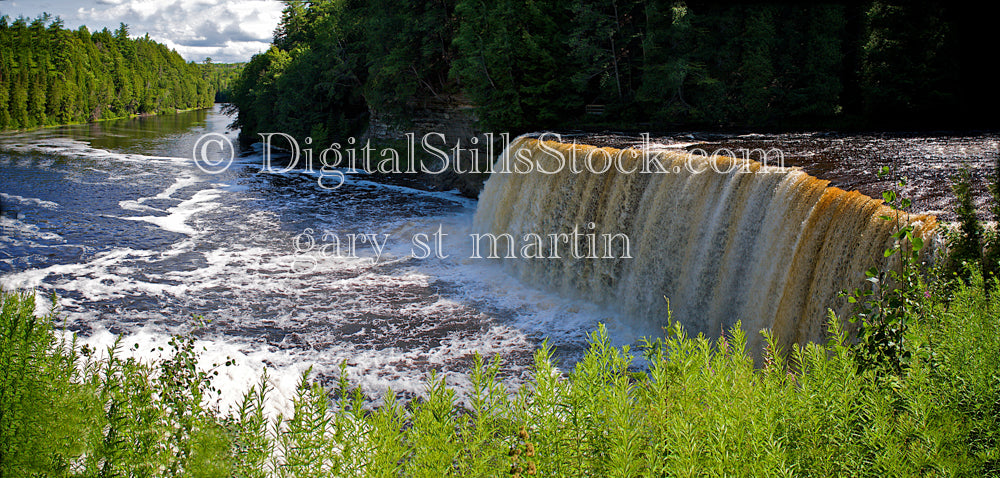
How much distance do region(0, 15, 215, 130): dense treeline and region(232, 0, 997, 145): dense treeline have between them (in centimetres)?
3894

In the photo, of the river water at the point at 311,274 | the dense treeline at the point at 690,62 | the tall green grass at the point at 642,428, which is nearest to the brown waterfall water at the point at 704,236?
the river water at the point at 311,274

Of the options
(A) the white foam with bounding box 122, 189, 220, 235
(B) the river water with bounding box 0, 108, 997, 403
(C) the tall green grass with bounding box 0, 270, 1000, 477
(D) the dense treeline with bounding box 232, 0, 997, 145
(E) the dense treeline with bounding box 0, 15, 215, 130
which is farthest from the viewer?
(E) the dense treeline with bounding box 0, 15, 215, 130

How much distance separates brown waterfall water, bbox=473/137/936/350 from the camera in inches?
278

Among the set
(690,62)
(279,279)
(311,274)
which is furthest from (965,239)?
(690,62)

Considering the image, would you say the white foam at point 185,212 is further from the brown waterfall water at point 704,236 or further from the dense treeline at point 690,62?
the brown waterfall water at point 704,236

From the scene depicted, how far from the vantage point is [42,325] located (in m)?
4.18

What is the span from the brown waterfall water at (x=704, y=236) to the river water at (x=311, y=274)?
2.37ft

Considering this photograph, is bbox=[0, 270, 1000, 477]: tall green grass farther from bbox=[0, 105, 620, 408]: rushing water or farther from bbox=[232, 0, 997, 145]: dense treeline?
A: bbox=[232, 0, 997, 145]: dense treeline

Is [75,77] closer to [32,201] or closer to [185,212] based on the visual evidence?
[32,201]

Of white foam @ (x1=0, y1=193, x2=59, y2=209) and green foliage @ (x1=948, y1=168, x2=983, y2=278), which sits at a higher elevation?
green foliage @ (x1=948, y1=168, x2=983, y2=278)

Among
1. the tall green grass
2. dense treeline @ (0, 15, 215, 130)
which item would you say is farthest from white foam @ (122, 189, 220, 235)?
dense treeline @ (0, 15, 215, 130)

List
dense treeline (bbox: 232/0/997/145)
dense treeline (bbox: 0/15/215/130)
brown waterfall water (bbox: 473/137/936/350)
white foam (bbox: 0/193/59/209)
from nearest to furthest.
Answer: brown waterfall water (bbox: 473/137/936/350), dense treeline (bbox: 232/0/997/145), white foam (bbox: 0/193/59/209), dense treeline (bbox: 0/15/215/130)

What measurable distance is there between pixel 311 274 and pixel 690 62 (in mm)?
12991

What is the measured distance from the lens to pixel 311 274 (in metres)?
13.9
